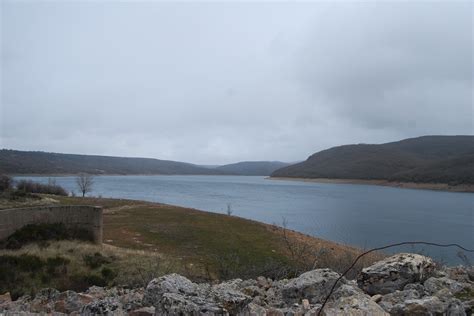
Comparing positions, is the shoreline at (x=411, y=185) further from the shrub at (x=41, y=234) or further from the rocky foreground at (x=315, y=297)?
the rocky foreground at (x=315, y=297)

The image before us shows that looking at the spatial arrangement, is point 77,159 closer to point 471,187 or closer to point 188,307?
point 471,187

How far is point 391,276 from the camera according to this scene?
5.16 meters

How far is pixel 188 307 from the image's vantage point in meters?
3.68

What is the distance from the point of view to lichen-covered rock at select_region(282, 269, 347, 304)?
15.8 feet

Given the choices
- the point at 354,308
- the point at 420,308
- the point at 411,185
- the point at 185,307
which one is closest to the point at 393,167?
the point at 411,185

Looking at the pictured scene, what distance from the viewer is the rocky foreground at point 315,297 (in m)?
3.73

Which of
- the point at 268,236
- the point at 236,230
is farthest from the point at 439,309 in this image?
the point at 236,230

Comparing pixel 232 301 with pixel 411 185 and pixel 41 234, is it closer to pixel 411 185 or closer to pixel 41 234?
pixel 41 234

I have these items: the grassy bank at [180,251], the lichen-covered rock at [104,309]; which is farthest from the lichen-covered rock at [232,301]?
the grassy bank at [180,251]

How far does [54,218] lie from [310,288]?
13.0 m

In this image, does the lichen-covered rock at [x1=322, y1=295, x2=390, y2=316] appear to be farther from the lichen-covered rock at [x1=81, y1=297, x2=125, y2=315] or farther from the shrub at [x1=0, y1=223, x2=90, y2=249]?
the shrub at [x1=0, y1=223, x2=90, y2=249]

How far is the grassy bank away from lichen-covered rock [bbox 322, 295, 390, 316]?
379 cm

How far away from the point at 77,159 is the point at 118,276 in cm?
19447

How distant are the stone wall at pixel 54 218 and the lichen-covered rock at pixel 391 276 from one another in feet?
41.1
